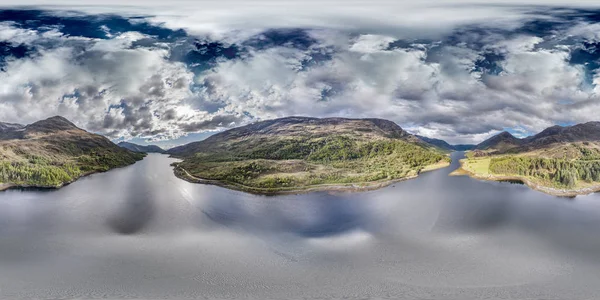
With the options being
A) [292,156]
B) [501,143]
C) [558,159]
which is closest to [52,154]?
[292,156]

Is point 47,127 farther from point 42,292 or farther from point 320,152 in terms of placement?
point 320,152

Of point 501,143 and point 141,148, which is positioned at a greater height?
point 141,148

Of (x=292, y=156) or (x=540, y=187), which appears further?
(x=540, y=187)

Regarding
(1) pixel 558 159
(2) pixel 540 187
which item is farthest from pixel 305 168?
(1) pixel 558 159

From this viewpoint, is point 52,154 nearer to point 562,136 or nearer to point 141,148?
point 141,148

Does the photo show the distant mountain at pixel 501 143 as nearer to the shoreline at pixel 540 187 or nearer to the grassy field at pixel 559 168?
the grassy field at pixel 559 168

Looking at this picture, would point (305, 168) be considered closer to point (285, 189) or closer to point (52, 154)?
point (285, 189)

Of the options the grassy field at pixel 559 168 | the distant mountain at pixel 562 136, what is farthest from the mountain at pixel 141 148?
the grassy field at pixel 559 168
